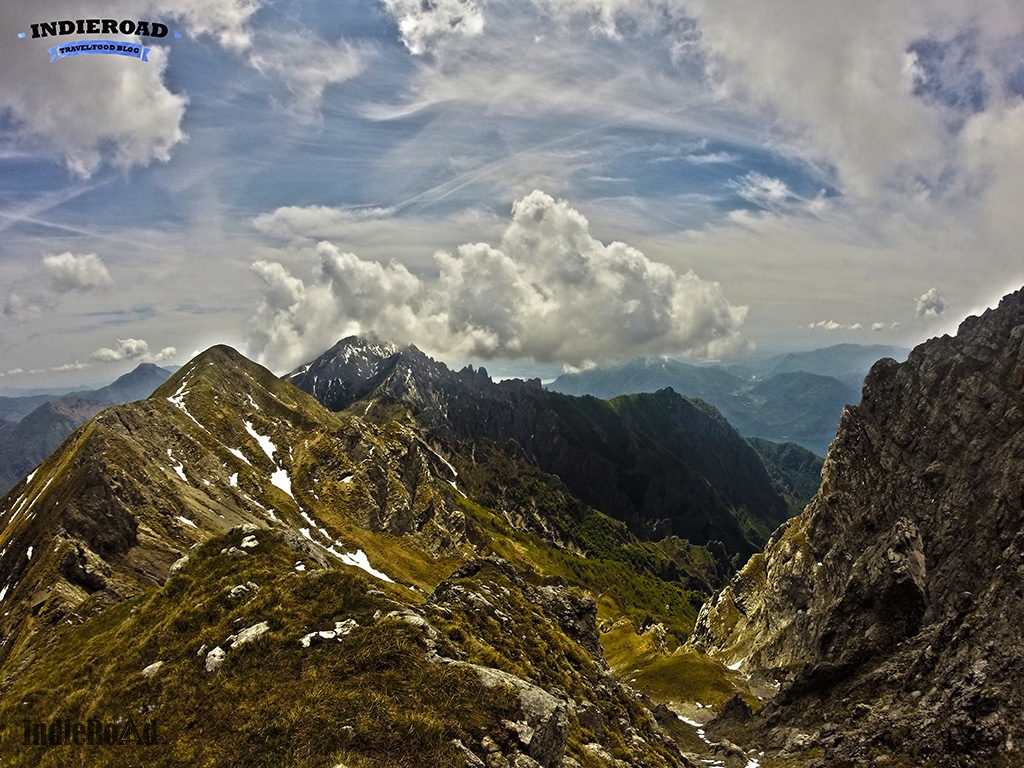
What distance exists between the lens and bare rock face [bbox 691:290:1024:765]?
144 feet

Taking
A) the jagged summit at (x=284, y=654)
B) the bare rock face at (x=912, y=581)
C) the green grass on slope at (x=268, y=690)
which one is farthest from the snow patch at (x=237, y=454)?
the bare rock face at (x=912, y=581)

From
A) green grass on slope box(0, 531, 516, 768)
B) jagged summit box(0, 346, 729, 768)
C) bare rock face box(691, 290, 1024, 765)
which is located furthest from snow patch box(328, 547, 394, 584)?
green grass on slope box(0, 531, 516, 768)

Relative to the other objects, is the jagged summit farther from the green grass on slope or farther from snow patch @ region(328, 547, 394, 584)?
snow patch @ region(328, 547, 394, 584)

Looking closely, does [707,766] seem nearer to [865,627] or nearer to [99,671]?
[865,627]

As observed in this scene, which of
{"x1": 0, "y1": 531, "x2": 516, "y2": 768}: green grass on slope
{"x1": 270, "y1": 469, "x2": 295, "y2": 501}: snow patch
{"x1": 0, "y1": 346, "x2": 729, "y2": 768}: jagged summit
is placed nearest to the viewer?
{"x1": 0, "y1": 531, "x2": 516, "y2": 768}: green grass on slope

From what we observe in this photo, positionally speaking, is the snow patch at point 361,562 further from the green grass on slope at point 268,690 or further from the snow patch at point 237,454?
the green grass on slope at point 268,690

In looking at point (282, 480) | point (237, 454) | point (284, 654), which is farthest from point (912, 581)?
point (237, 454)

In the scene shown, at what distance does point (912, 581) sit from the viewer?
66812 millimetres

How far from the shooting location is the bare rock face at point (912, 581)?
43875 mm

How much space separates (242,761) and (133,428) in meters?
143

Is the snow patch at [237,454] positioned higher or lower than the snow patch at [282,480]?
higher

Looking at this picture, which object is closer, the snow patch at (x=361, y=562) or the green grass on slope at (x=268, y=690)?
the green grass on slope at (x=268, y=690)

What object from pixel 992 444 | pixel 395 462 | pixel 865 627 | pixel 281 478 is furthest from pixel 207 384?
pixel 992 444

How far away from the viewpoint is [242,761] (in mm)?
19000
